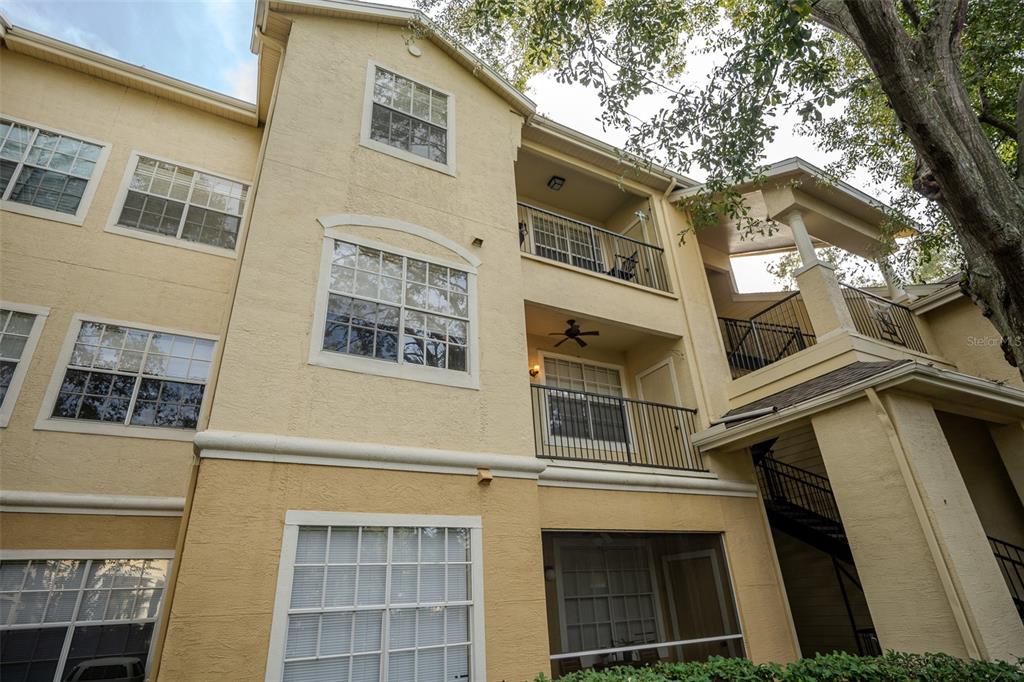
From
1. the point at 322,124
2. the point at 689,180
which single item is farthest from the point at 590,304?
the point at 322,124

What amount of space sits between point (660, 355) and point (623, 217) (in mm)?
3614

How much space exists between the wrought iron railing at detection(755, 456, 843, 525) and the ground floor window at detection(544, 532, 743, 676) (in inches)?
105

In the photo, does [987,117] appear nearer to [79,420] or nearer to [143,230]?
[143,230]

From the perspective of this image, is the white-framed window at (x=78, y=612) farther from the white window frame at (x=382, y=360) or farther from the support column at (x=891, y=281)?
the support column at (x=891, y=281)

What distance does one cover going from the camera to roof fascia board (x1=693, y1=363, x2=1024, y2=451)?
6824 mm

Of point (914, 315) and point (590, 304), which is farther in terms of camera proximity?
point (914, 315)

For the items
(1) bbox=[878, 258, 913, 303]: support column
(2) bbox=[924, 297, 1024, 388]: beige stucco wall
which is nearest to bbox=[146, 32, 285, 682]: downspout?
(1) bbox=[878, 258, 913, 303]: support column

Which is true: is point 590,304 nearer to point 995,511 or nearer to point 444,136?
point 444,136

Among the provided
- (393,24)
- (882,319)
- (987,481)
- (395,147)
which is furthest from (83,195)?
(987,481)

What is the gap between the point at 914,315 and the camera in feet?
36.2

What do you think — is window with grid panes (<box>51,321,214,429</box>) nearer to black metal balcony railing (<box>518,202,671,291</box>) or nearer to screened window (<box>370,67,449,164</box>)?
screened window (<box>370,67,449,164</box>)

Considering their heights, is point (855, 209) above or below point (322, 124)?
above

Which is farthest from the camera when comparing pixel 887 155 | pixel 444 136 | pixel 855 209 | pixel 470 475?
pixel 855 209

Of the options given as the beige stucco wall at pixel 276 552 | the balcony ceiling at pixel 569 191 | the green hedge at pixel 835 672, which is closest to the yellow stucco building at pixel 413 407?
the beige stucco wall at pixel 276 552
